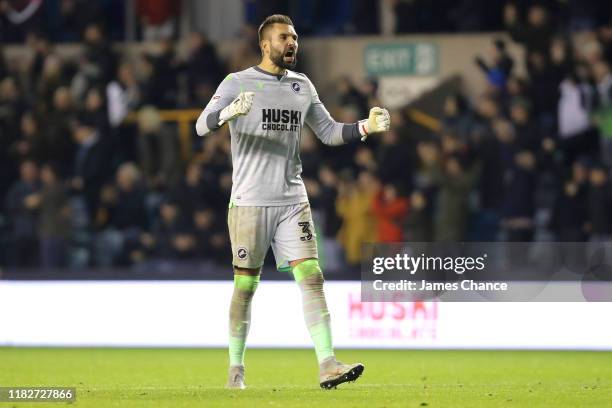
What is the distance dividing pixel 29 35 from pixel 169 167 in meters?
3.71

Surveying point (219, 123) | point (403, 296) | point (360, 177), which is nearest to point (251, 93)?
point (219, 123)

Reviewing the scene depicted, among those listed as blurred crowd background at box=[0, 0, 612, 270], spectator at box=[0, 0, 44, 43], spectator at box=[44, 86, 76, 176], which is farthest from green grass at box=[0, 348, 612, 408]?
spectator at box=[0, 0, 44, 43]

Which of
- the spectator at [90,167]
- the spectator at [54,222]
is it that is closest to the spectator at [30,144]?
the spectator at [90,167]

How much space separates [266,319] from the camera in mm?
17266

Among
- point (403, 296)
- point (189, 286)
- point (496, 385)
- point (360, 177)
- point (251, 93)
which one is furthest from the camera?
point (360, 177)

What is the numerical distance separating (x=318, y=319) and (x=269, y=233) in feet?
2.47

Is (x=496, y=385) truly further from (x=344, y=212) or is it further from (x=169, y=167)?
(x=169, y=167)

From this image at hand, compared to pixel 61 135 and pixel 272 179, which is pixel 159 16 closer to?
pixel 61 135

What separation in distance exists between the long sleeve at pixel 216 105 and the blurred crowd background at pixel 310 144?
787 centimetres

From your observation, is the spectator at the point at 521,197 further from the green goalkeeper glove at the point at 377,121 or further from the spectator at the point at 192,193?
the green goalkeeper glove at the point at 377,121

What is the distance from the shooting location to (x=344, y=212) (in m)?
19.2

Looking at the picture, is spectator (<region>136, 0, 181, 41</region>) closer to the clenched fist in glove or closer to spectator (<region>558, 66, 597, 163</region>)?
spectator (<region>558, 66, 597, 163</region>)

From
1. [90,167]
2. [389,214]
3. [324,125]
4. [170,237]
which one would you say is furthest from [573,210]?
[324,125]

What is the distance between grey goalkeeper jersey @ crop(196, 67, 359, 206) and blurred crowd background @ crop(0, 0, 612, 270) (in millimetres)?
7640
